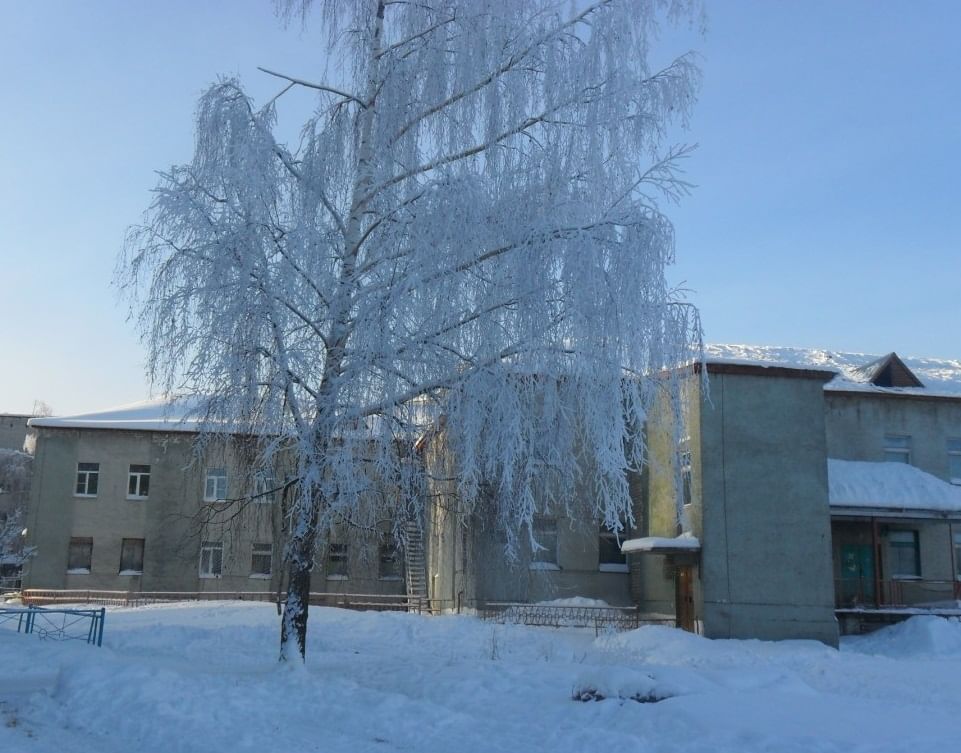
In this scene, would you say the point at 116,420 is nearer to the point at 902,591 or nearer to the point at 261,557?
the point at 261,557

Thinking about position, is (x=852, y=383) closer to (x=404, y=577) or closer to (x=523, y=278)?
(x=404, y=577)

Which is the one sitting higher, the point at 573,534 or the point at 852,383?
the point at 852,383

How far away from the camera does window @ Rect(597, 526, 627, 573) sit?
3056cm

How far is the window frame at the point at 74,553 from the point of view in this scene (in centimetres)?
3878

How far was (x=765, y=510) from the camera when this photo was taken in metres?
26.1

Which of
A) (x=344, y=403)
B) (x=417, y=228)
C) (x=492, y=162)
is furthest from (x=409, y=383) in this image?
(x=492, y=162)

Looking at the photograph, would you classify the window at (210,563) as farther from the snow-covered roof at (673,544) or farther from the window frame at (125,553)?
the snow-covered roof at (673,544)

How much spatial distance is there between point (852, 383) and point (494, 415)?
75.3 ft

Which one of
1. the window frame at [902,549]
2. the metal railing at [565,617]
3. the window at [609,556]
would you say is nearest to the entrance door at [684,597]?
the metal railing at [565,617]

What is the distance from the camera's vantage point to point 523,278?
43.3 ft

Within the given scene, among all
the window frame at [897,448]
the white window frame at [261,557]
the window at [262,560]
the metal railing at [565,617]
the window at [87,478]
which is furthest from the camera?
the window at [87,478]

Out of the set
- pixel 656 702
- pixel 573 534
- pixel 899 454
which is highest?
pixel 899 454

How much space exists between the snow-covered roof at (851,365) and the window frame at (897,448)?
141 centimetres

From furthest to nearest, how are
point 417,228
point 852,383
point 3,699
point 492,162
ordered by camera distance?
point 852,383 → point 492,162 → point 417,228 → point 3,699
